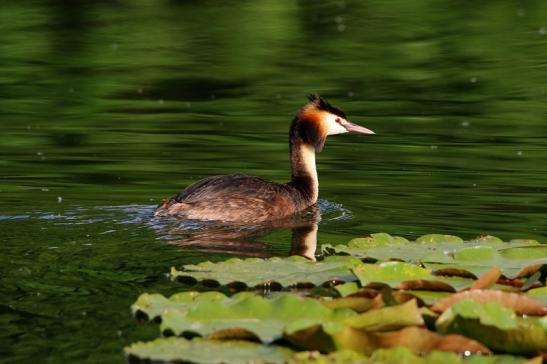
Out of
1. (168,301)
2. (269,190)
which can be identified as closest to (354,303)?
(168,301)

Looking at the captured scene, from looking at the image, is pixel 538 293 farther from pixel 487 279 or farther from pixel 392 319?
pixel 392 319

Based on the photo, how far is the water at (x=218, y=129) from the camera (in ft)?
28.2

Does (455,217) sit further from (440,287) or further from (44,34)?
(44,34)

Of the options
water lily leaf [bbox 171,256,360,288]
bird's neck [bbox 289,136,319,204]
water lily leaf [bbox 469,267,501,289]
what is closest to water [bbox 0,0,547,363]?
water lily leaf [bbox 171,256,360,288]

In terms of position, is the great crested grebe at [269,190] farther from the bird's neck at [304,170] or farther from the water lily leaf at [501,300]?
the water lily leaf at [501,300]

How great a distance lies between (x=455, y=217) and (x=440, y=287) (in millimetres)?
4144

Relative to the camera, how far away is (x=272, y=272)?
A: 7625 mm

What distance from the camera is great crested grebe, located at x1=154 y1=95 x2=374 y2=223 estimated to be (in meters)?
10.8

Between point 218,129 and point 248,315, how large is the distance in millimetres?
9595

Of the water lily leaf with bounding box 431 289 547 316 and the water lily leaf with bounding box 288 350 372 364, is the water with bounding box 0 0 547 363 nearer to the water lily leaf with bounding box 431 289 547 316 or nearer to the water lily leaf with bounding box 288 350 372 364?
the water lily leaf with bounding box 288 350 372 364

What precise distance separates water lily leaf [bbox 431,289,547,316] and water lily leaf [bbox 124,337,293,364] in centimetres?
86

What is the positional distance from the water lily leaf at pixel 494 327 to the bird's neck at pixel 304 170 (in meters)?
5.95

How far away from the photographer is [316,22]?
24672 mm

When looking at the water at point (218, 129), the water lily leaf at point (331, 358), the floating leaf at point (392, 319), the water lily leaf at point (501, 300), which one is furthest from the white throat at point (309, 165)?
the water lily leaf at point (331, 358)
